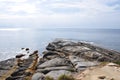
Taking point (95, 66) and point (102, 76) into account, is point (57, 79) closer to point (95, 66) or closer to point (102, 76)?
point (102, 76)

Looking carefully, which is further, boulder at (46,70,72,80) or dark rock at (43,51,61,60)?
dark rock at (43,51,61,60)

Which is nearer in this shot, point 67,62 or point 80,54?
point 67,62

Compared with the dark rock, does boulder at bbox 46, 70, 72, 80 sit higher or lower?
higher

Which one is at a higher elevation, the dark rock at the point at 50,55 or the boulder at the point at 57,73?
the boulder at the point at 57,73

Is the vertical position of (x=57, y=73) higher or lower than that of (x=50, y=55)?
higher

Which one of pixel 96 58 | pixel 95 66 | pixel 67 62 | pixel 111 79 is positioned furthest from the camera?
pixel 96 58

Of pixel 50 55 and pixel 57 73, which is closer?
pixel 57 73

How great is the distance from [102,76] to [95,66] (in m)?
5.45

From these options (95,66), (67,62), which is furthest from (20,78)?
(95,66)

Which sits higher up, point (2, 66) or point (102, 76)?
point (102, 76)

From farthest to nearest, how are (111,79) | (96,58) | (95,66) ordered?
1. (96,58)
2. (95,66)
3. (111,79)

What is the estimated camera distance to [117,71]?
23500 millimetres

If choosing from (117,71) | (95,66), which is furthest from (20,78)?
(117,71)

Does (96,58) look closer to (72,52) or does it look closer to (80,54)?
(80,54)
